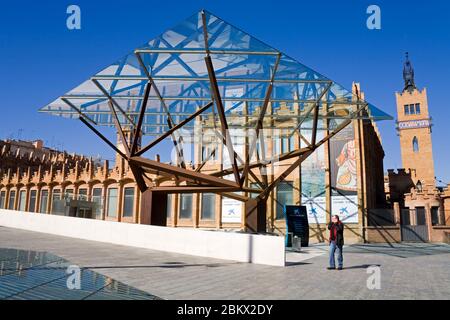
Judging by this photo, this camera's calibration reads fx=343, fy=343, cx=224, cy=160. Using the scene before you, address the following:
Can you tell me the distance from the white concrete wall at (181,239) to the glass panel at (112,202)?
17167mm

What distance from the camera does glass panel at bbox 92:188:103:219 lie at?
38.6 m

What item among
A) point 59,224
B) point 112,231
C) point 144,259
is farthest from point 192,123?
point 144,259

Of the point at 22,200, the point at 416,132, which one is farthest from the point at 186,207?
the point at 416,132

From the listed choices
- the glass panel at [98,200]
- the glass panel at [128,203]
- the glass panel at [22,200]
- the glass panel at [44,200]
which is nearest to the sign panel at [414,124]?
the glass panel at [128,203]

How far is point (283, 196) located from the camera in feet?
98.4

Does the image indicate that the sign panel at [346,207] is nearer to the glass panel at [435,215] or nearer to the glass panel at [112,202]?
the glass panel at [435,215]

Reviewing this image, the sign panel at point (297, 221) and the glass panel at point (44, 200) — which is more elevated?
the glass panel at point (44, 200)

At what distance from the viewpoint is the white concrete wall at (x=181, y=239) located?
1131 centimetres

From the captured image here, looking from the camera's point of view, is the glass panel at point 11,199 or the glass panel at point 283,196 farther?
the glass panel at point 11,199

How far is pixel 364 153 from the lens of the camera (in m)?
27.7

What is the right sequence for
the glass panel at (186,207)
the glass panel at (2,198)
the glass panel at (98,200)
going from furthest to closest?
the glass panel at (2,198) < the glass panel at (98,200) < the glass panel at (186,207)

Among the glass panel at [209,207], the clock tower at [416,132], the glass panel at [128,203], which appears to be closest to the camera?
the glass panel at [209,207]

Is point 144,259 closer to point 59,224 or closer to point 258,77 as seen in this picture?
point 258,77

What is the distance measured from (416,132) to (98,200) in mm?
56924
